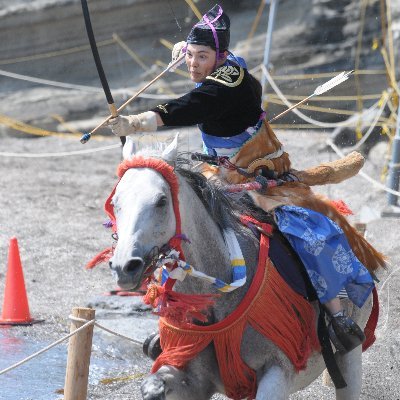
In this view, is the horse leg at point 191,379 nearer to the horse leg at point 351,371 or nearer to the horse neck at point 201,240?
the horse neck at point 201,240

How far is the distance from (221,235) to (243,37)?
12.5 m

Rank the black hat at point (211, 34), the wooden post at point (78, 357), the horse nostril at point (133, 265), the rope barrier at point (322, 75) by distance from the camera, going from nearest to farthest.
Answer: the horse nostril at point (133, 265) → the black hat at point (211, 34) → the wooden post at point (78, 357) → the rope barrier at point (322, 75)

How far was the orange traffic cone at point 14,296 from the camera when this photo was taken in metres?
7.81

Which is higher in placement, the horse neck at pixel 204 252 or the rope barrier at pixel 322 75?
the horse neck at pixel 204 252


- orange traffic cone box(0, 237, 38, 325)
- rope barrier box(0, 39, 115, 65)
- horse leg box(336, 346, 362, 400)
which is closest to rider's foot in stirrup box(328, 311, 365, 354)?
horse leg box(336, 346, 362, 400)

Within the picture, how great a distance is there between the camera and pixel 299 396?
629 cm

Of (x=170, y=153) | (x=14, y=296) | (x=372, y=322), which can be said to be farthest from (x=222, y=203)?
(x=14, y=296)

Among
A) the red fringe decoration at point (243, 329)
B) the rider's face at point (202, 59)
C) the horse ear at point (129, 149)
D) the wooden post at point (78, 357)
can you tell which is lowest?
the wooden post at point (78, 357)

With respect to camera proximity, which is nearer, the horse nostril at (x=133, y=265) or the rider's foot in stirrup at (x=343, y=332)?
the horse nostril at (x=133, y=265)

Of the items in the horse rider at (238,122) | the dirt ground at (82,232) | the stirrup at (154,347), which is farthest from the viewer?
the dirt ground at (82,232)

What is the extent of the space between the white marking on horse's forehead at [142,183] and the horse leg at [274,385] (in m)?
1.01

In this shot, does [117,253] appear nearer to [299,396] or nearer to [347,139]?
[299,396]

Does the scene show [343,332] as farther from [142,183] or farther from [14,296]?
[14,296]

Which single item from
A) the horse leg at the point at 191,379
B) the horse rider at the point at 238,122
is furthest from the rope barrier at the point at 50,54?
the horse leg at the point at 191,379
